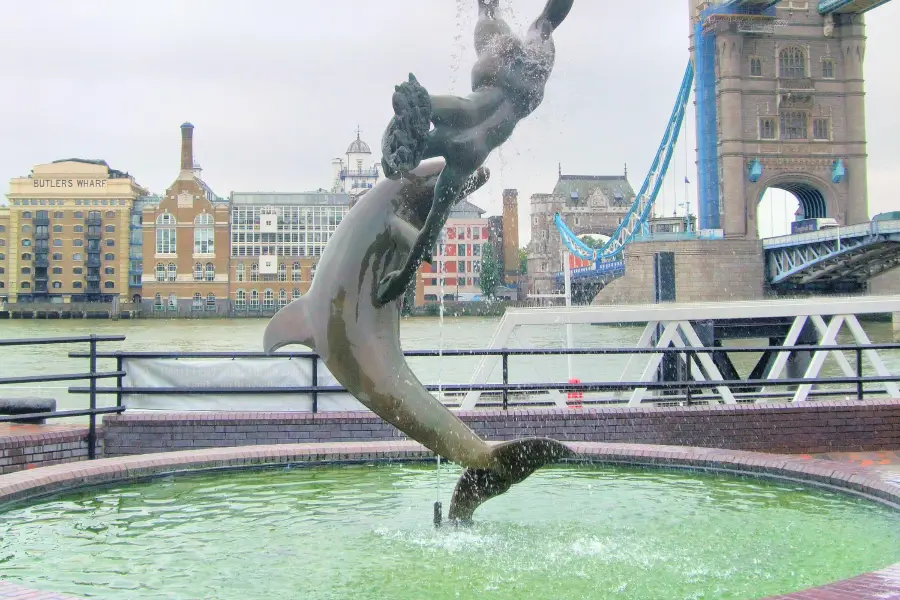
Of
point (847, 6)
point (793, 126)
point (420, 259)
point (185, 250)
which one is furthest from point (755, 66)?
point (420, 259)

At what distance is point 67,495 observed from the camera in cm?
715

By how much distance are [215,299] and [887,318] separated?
255ft

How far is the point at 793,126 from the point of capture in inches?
3066

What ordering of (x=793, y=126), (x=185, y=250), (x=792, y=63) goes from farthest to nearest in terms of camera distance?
(x=185, y=250) < (x=792, y=63) < (x=793, y=126)

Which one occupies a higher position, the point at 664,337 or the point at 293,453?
the point at 664,337

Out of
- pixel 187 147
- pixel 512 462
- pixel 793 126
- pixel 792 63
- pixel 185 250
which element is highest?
pixel 187 147

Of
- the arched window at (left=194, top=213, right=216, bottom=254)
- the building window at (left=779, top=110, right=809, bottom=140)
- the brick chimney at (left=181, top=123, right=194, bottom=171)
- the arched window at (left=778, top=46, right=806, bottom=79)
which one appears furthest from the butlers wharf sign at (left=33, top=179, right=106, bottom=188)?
the building window at (left=779, top=110, right=809, bottom=140)

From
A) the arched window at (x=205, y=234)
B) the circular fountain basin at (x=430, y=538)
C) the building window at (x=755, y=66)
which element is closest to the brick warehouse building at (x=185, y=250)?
the arched window at (x=205, y=234)

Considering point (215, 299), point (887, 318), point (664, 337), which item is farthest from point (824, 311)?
point (215, 299)

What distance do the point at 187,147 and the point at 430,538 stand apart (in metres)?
123

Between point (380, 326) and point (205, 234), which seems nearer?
point (380, 326)

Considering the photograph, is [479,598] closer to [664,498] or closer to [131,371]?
[664,498]

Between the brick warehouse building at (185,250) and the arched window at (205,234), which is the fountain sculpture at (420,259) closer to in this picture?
the brick warehouse building at (185,250)

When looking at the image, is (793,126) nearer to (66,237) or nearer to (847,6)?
(847,6)
